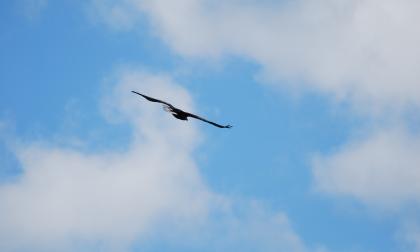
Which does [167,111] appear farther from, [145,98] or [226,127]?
[226,127]

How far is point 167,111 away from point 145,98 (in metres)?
2.47

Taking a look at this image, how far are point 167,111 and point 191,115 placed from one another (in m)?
2.15

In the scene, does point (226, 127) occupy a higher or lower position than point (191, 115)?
lower

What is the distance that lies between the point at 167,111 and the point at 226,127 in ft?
30.4

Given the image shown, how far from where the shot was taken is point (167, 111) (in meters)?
56.6

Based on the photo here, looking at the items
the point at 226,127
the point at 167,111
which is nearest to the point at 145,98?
the point at 167,111

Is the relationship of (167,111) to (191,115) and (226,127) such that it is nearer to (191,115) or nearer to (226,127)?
(191,115)

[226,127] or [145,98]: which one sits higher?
[145,98]

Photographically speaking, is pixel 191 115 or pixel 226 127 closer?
pixel 226 127

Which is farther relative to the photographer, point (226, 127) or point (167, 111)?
point (167, 111)

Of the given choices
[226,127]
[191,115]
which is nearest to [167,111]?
[191,115]

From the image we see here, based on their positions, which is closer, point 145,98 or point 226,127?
point 226,127

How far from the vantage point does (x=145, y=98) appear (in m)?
55.2

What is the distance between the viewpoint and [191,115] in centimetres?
5597
